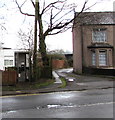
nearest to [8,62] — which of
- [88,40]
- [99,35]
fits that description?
[88,40]

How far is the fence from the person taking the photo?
50.7 feet

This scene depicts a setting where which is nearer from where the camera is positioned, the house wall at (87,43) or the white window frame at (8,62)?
the house wall at (87,43)

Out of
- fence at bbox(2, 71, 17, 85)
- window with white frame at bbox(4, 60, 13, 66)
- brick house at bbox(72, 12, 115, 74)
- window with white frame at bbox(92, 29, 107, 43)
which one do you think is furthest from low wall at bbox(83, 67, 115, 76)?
window with white frame at bbox(4, 60, 13, 66)

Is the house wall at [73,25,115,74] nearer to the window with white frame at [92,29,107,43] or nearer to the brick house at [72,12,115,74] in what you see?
the brick house at [72,12,115,74]

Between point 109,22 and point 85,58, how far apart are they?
6.38 meters

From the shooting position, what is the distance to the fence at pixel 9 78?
15.5 meters

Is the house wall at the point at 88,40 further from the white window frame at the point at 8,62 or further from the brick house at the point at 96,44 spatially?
the white window frame at the point at 8,62

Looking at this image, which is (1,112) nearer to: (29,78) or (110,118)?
(110,118)

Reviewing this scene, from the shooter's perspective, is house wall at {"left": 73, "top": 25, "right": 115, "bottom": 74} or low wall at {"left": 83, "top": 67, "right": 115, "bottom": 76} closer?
low wall at {"left": 83, "top": 67, "right": 115, "bottom": 76}

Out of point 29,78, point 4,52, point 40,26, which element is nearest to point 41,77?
point 29,78

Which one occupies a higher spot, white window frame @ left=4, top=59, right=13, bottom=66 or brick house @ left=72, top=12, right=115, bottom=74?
brick house @ left=72, top=12, right=115, bottom=74

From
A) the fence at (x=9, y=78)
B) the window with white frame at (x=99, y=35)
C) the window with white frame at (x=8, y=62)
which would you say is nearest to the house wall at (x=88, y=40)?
the window with white frame at (x=99, y=35)

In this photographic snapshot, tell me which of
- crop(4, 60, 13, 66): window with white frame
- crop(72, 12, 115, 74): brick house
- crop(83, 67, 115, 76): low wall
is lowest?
crop(83, 67, 115, 76): low wall

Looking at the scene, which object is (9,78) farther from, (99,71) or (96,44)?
(96,44)
